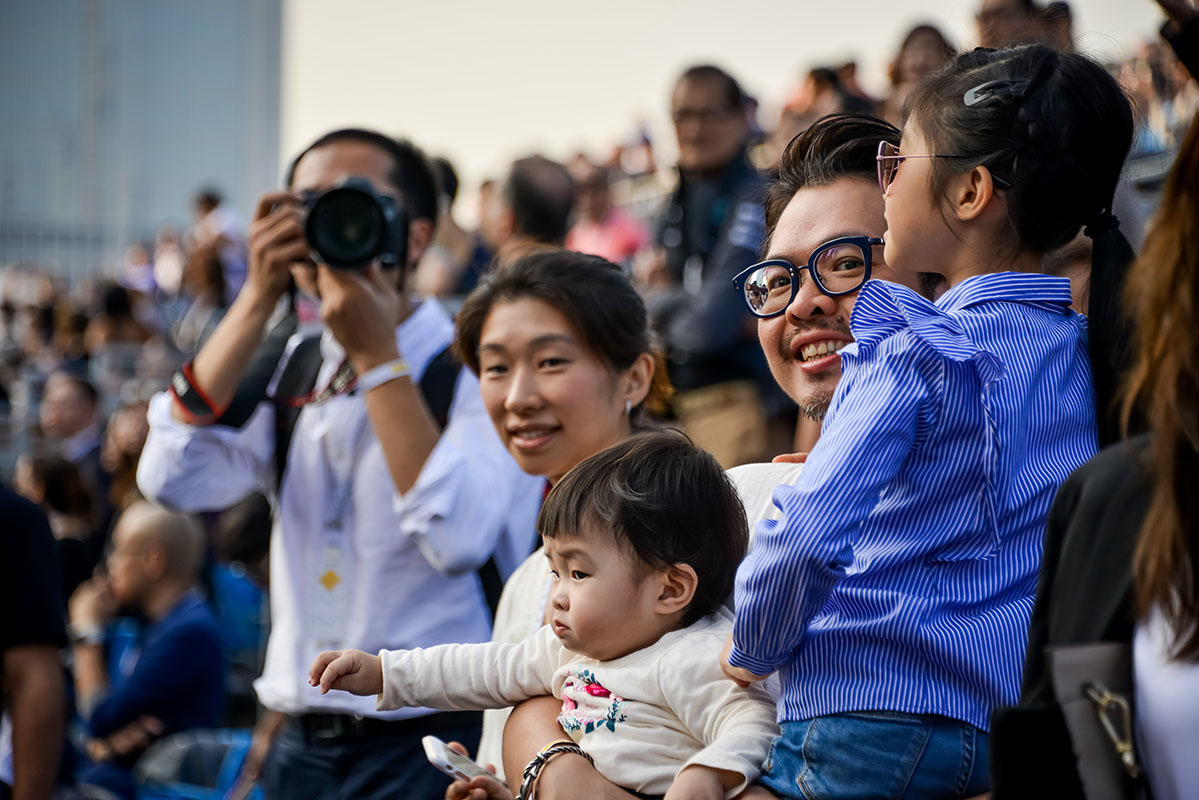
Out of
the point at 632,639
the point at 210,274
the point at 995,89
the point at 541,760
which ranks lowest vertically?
the point at 210,274

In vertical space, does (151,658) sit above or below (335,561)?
below

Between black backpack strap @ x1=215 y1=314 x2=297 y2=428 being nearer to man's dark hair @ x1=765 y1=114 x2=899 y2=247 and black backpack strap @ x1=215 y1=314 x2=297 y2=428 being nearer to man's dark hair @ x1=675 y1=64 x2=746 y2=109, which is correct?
man's dark hair @ x1=765 y1=114 x2=899 y2=247

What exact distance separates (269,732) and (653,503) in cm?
277

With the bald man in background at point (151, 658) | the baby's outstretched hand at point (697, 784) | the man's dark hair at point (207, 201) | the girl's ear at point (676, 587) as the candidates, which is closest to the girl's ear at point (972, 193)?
the girl's ear at point (676, 587)

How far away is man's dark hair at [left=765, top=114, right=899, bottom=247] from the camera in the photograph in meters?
2.10

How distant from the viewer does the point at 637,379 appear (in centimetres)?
267

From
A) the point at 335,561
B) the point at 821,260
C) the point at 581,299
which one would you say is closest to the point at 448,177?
the point at 335,561

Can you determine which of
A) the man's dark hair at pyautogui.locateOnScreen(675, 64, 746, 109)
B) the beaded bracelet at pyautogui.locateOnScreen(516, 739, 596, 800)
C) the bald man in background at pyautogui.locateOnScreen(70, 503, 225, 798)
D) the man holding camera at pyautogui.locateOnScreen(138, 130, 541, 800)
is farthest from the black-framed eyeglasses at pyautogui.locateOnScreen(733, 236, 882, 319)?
the bald man in background at pyautogui.locateOnScreen(70, 503, 225, 798)

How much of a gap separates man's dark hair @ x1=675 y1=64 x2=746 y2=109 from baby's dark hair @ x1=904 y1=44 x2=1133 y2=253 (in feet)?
10.7

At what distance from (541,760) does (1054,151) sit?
108 centimetres

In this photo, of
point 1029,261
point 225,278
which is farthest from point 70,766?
point 225,278

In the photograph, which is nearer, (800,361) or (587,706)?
(587,706)

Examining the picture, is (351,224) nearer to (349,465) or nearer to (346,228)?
(346,228)

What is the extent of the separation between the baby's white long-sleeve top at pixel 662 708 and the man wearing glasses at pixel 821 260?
1.34ft
